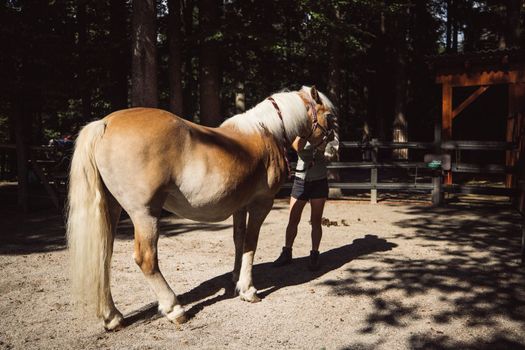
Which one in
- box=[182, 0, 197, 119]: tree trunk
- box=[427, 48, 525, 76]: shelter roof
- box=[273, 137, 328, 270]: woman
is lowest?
box=[273, 137, 328, 270]: woman

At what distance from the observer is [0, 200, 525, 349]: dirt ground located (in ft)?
10.4

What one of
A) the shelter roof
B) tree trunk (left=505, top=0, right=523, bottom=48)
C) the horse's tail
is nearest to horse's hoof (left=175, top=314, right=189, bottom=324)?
the horse's tail

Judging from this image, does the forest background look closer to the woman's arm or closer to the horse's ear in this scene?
the woman's arm

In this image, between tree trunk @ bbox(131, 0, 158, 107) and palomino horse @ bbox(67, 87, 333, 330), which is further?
tree trunk @ bbox(131, 0, 158, 107)

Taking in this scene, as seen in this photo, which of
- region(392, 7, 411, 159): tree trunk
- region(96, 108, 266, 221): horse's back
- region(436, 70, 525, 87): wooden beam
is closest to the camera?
region(96, 108, 266, 221): horse's back

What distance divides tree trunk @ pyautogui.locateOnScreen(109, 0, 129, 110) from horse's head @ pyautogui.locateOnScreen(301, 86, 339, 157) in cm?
864

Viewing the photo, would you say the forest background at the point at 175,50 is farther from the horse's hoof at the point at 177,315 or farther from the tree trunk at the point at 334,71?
the horse's hoof at the point at 177,315

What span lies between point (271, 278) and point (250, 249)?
873 mm

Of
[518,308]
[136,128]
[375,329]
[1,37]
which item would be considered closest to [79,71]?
[1,37]

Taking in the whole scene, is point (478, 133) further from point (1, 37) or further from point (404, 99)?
point (1, 37)

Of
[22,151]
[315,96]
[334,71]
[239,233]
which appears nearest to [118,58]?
[22,151]

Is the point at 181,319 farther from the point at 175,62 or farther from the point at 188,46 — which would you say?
the point at 188,46

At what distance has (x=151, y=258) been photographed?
3.26m

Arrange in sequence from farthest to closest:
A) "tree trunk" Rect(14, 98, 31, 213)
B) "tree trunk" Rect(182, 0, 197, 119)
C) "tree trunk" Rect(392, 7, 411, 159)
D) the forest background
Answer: "tree trunk" Rect(392, 7, 411, 159) < "tree trunk" Rect(182, 0, 197, 119) < "tree trunk" Rect(14, 98, 31, 213) < the forest background
